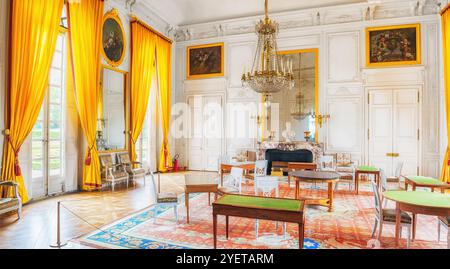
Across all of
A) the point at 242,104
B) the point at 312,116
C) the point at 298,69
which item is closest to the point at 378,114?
the point at 312,116

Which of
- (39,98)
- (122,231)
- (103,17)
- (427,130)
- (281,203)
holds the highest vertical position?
(103,17)

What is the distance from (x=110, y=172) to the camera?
7305mm

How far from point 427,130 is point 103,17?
33.9ft

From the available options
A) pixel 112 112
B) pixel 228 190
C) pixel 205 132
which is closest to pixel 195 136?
pixel 205 132

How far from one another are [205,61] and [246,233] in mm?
8571

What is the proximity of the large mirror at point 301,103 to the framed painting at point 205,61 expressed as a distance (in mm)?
2702

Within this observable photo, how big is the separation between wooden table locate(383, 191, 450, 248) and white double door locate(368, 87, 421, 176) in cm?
610

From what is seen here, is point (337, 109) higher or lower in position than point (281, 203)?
higher

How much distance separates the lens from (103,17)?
7844mm

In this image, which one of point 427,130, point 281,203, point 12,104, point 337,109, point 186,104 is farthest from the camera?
point 186,104

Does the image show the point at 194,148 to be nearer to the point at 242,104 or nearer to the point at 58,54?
the point at 242,104

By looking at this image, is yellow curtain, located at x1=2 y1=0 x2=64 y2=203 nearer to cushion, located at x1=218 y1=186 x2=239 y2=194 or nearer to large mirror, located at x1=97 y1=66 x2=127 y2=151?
large mirror, located at x1=97 y1=66 x2=127 y2=151

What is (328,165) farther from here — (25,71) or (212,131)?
(25,71)

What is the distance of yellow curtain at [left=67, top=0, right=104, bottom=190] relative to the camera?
682 cm
